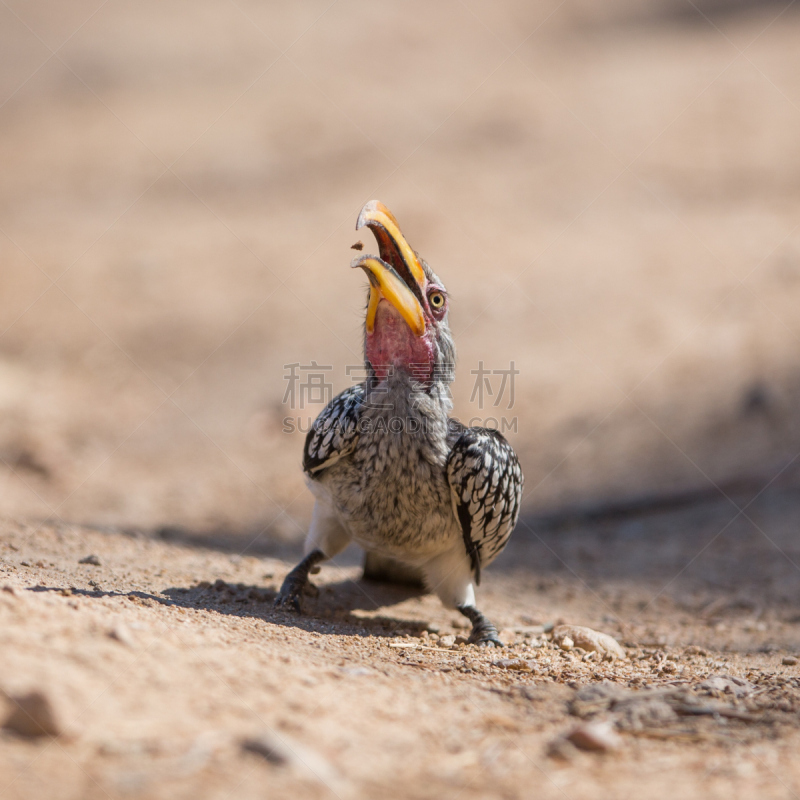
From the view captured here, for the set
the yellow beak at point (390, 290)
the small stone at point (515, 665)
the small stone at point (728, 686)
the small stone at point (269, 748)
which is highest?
the yellow beak at point (390, 290)

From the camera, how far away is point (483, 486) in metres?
4.51

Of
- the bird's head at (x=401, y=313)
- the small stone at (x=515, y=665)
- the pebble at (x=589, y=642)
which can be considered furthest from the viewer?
the pebble at (x=589, y=642)

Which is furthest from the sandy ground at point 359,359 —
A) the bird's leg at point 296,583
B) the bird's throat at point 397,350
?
the bird's throat at point 397,350

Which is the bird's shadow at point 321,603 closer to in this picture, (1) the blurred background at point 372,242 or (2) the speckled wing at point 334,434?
(2) the speckled wing at point 334,434

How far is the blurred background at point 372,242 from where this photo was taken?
7949mm

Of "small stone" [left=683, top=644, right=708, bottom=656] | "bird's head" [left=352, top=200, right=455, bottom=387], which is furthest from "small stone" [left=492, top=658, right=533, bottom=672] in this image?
"bird's head" [left=352, top=200, right=455, bottom=387]

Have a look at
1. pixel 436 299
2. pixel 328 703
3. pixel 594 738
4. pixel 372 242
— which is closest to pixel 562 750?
pixel 594 738

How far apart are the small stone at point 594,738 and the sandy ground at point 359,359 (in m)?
0.05

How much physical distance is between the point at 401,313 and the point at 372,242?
8.43 metres

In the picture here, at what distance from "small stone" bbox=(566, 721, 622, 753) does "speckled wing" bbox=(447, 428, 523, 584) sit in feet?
6.43

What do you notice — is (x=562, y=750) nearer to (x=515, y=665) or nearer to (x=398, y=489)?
(x=515, y=665)

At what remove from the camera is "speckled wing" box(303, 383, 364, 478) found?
180 inches

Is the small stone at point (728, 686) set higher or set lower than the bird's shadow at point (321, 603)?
higher

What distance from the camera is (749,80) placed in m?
16.9
